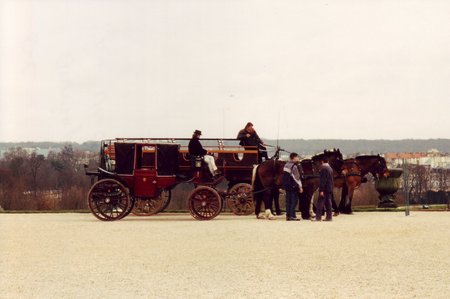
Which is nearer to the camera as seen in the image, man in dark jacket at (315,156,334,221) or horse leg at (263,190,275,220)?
man in dark jacket at (315,156,334,221)

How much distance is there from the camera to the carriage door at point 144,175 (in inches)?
782

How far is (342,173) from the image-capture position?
2181cm

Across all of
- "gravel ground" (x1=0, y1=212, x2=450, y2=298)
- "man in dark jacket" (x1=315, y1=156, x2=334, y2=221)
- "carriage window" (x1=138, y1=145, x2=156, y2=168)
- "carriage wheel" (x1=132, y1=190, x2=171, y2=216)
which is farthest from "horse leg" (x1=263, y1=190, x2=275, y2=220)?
"carriage wheel" (x1=132, y1=190, x2=171, y2=216)

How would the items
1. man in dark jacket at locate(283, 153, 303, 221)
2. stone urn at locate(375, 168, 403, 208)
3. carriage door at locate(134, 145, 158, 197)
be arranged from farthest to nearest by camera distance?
stone urn at locate(375, 168, 403, 208), carriage door at locate(134, 145, 158, 197), man in dark jacket at locate(283, 153, 303, 221)

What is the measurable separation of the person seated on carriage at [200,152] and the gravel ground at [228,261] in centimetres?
322

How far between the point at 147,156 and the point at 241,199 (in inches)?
117

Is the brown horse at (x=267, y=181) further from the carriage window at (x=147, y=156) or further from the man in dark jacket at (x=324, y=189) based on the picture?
the carriage window at (x=147, y=156)

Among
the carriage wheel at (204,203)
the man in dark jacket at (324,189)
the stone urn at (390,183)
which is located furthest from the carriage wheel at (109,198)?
the stone urn at (390,183)

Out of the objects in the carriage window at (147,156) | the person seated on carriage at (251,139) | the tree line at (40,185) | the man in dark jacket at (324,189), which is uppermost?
the person seated on carriage at (251,139)

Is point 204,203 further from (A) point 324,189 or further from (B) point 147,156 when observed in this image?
(A) point 324,189

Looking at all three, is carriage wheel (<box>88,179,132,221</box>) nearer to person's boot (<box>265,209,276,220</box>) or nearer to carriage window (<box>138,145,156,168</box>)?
→ carriage window (<box>138,145,156,168</box>)

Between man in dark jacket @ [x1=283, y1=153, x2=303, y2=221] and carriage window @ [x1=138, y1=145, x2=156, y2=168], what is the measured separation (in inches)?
141

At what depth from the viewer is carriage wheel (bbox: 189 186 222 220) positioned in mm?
19531

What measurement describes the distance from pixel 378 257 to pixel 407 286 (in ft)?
7.73
